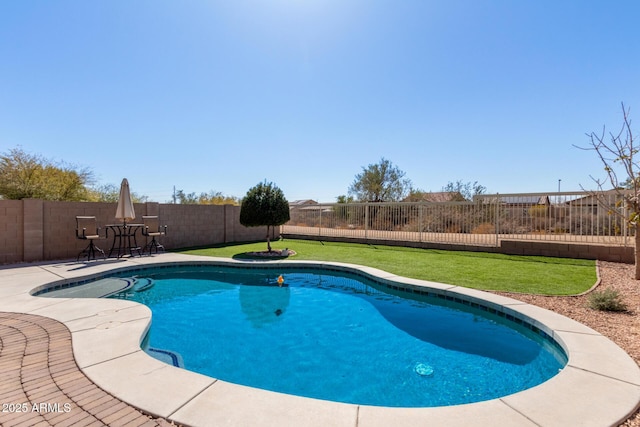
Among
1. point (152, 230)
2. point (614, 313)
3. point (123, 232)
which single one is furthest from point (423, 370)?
point (123, 232)

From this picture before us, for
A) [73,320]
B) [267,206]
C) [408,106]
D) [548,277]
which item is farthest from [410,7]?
[73,320]

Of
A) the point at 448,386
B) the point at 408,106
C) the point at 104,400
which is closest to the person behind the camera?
the point at 104,400

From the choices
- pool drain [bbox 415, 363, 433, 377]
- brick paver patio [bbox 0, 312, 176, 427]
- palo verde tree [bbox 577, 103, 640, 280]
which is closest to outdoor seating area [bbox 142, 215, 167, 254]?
brick paver patio [bbox 0, 312, 176, 427]

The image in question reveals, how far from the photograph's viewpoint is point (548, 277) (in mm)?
6711

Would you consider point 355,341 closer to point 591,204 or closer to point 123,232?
point 591,204

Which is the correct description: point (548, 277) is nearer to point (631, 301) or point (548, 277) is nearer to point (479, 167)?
point (631, 301)

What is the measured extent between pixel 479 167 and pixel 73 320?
952 inches

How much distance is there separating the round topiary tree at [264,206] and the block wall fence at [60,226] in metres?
3.43

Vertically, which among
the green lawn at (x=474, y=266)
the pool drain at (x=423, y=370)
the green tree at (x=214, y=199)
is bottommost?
the pool drain at (x=423, y=370)

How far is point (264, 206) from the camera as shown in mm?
10703

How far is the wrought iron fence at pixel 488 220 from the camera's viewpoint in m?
8.84

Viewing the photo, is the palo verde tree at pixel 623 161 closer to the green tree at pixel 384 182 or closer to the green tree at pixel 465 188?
the green tree at pixel 465 188

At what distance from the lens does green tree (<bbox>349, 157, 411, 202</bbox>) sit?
30750 mm

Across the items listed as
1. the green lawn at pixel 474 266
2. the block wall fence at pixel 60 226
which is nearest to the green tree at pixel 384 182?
the green lawn at pixel 474 266
